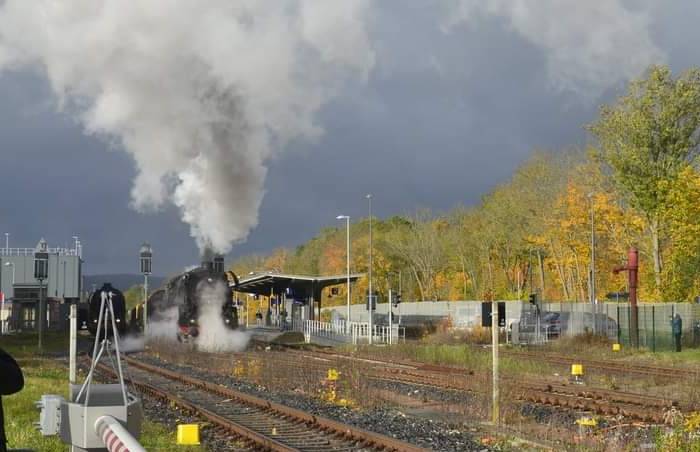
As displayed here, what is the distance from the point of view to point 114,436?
536 cm

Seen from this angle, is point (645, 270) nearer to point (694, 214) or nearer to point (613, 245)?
point (613, 245)

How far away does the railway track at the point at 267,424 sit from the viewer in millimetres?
11758

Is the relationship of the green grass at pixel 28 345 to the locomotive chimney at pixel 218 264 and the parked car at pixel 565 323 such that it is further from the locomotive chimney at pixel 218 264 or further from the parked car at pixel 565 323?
the parked car at pixel 565 323

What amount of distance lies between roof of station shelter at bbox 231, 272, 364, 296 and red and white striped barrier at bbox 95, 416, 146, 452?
36030mm

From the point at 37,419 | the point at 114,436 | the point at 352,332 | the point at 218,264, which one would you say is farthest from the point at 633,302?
the point at 114,436

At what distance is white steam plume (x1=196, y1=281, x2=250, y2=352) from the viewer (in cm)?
3198

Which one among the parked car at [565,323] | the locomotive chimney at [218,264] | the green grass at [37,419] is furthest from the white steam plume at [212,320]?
the parked car at [565,323]

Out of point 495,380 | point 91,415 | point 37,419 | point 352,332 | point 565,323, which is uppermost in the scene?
point 91,415

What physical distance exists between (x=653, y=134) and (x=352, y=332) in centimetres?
1897

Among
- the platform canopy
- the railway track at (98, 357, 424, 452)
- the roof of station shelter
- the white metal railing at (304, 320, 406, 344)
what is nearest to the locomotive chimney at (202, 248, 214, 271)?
the roof of station shelter

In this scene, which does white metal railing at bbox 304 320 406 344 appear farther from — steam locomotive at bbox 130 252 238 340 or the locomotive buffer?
the locomotive buffer

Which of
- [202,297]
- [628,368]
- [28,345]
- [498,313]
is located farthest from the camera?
[28,345]

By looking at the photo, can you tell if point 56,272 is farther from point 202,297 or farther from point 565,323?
point 202,297

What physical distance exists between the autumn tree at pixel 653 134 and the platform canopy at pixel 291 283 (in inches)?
593
